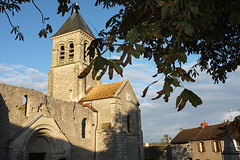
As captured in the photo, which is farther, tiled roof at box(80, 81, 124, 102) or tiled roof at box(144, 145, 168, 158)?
tiled roof at box(144, 145, 168, 158)

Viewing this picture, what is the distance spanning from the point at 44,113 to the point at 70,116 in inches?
114

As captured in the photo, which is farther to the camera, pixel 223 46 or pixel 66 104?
pixel 66 104

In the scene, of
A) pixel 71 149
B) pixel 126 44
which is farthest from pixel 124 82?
pixel 126 44

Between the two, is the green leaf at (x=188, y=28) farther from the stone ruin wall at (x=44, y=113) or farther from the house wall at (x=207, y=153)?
the house wall at (x=207, y=153)

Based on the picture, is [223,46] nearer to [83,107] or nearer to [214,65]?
[214,65]

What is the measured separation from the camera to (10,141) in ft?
38.2

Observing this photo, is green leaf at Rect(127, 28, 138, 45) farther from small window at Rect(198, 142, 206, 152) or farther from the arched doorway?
small window at Rect(198, 142, 206, 152)

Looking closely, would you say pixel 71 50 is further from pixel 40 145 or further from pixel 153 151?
pixel 153 151

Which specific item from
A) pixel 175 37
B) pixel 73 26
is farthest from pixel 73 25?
pixel 175 37

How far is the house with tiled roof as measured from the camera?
2550 centimetres

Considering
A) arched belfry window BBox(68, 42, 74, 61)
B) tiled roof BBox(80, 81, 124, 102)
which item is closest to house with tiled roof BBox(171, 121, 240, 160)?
tiled roof BBox(80, 81, 124, 102)

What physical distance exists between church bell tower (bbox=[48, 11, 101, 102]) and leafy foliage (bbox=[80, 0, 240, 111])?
56.3 feet

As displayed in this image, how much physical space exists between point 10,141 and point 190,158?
24.4 metres

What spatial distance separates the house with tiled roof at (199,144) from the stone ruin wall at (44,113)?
50.4 feet
